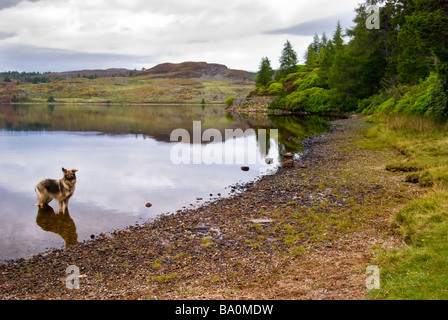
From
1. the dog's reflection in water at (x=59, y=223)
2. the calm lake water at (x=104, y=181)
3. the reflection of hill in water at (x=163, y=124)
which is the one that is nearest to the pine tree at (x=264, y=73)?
the reflection of hill in water at (x=163, y=124)

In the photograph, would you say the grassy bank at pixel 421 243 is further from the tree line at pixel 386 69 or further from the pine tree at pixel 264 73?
the pine tree at pixel 264 73

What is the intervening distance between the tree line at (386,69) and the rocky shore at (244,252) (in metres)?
14.3

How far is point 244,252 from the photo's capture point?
10.2 meters

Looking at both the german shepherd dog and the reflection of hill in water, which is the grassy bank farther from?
the reflection of hill in water

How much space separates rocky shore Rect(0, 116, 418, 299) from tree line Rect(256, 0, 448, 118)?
14.3 meters

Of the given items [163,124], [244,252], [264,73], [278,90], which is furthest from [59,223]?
[264,73]

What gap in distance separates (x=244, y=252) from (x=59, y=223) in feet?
28.6

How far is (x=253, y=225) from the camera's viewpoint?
12.6m

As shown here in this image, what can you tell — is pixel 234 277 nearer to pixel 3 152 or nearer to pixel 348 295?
pixel 348 295

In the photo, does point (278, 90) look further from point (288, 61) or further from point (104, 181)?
point (104, 181)

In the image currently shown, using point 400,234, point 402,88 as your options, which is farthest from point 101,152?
point 402,88

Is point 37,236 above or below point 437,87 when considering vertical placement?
below

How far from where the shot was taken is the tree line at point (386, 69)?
25453mm
